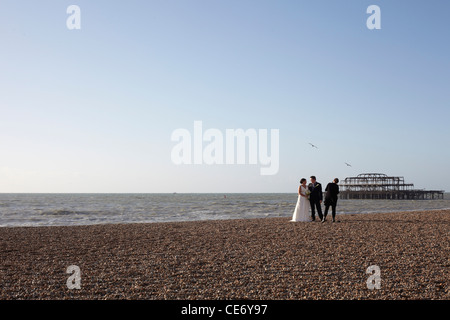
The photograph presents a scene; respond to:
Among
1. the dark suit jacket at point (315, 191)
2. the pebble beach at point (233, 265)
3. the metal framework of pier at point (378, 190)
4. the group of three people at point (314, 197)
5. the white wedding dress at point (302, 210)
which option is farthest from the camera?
the metal framework of pier at point (378, 190)

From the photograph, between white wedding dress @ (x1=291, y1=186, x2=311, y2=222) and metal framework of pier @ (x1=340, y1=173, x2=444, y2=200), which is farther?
metal framework of pier @ (x1=340, y1=173, x2=444, y2=200)

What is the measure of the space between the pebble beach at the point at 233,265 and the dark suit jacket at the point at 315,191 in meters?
3.25

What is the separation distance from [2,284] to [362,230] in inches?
424

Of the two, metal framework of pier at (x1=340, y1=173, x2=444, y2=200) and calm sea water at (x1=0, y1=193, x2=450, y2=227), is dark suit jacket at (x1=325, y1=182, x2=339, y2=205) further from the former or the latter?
metal framework of pier at (x1=340, y1=173, x2=444, y2=200)

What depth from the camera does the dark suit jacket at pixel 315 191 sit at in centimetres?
1570

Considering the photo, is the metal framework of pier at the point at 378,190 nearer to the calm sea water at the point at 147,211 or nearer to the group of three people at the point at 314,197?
the calm sea water at the point at 147,211

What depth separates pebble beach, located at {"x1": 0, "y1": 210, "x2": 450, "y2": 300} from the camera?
5789mm

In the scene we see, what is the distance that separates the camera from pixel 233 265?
25.1ft

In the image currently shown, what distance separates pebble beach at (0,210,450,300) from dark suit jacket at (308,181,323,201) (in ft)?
10.7

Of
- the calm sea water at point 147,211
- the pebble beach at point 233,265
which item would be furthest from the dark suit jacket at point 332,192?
the calm sea water at point 147,211

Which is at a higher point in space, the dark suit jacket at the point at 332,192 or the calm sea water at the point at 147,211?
the dark suit jacket at the point at 332,192

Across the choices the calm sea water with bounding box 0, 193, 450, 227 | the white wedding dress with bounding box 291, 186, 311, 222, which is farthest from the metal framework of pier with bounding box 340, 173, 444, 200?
the white wedding dress with bounding box 291, 186, 311, 222
